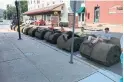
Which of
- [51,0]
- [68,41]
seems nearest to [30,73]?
[68,41]

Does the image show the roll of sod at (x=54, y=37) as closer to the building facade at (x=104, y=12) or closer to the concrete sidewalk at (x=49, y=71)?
the concrete sidewalk at (x=49, y=71)

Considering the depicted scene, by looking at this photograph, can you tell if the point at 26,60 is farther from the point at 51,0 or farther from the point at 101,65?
the point at 51,0

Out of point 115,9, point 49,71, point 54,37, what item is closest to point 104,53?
point 49,71

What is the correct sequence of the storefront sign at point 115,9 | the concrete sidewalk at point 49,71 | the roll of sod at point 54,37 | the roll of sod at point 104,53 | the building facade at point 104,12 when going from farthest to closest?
the building facade at point 104,12 → the storefront sign at point 115,9 → the roll of sod at point 54,37 → the roll of sod at point 104,53 → the concrete sidewalk at point 49,71

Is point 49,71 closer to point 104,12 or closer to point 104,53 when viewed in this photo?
point 104,53

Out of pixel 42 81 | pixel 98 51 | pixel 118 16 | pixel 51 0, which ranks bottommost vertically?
pixel 42 81

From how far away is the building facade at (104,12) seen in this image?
21047 millimetres

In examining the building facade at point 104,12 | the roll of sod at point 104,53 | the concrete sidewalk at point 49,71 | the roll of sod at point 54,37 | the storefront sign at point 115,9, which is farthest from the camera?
the building facade at point 104,12

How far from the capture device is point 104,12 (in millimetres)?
23016

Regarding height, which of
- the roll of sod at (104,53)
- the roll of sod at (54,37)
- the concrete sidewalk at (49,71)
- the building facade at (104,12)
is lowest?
the concrete sidewalk at (49,71)

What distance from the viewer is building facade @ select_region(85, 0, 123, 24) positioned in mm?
21047

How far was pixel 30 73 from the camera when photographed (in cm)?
472

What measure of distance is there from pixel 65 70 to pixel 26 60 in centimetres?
180

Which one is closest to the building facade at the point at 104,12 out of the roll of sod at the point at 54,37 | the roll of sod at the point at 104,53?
the roll of sod at the point at 54,37
